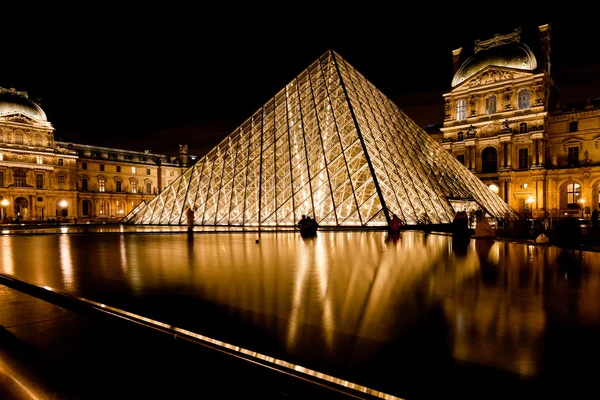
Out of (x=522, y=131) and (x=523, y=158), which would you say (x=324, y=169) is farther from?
(x=523, y=158)

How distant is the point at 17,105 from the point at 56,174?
8.65 metres

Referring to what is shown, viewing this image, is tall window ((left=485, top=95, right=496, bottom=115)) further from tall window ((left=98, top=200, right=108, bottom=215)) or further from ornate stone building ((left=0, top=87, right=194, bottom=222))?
tall window ((left=98, top=200, right=108, bottom=215))

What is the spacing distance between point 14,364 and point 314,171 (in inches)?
632

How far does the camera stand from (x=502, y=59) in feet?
136

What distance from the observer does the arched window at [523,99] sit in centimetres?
4019

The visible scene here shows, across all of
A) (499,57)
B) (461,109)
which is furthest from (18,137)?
(499,57)

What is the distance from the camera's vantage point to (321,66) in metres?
23.3

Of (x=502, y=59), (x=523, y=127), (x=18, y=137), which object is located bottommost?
(x=523, y=127)

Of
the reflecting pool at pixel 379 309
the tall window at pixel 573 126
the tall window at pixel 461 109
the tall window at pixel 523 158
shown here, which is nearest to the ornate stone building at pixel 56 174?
the tall window at pixel 461 109

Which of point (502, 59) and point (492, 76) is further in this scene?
point (502, 59)

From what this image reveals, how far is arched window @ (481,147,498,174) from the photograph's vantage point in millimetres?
42344

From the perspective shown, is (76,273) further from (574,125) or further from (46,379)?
(574,125)

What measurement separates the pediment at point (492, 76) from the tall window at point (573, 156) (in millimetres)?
7842

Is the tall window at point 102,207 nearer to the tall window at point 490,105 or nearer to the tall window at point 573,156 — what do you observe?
the tall window at point 490,105
